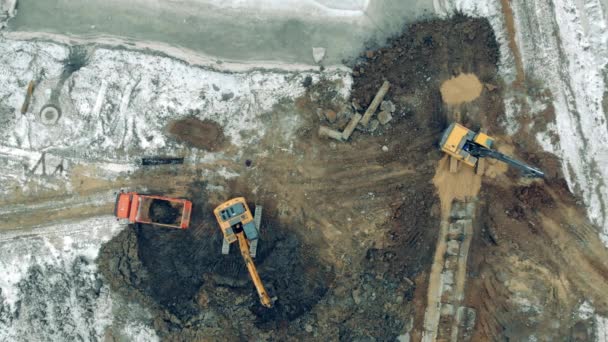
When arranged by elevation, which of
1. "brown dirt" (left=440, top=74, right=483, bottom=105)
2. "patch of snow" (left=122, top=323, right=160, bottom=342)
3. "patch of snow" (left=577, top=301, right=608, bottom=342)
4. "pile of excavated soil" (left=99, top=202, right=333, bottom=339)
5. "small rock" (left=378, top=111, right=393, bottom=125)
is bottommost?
"patch of snow" (left=122, top=323, right=160, bottom=342)

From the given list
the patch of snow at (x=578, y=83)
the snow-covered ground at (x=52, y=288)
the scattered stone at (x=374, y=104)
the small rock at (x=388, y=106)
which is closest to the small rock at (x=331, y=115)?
the scattered stone at (x=374, y=104)

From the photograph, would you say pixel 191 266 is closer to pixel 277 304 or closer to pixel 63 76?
pixel 277 304

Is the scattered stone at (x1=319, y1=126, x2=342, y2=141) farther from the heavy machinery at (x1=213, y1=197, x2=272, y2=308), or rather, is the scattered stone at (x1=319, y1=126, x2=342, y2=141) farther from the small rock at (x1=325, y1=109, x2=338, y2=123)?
the heavy machinery at (x1=213, y1=197, x2=272, y2=308)

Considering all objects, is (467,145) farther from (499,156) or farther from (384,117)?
(384,117)

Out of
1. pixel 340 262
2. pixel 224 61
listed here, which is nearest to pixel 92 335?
pixel 340 262

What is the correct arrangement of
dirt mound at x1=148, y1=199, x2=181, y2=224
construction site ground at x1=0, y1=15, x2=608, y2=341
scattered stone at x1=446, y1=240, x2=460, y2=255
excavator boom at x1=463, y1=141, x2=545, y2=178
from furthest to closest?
scattered stone at x1=446, y1=240, x2=460, y2=255 < dirt mound at x1=148, y1=199, x2=181, y2=224 < construction site ground at x1=0, y1=15, x2=608, y2=341 < excavator boom at x1=463, y1=141, x2=545, y2=178

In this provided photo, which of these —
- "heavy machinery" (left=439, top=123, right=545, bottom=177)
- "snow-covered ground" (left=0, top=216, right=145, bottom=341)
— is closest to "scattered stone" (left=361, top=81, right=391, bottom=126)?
"heavy machinery" (left=439, top=123, right=545, bottom=177)

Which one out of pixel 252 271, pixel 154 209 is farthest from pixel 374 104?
pixel 154 209
